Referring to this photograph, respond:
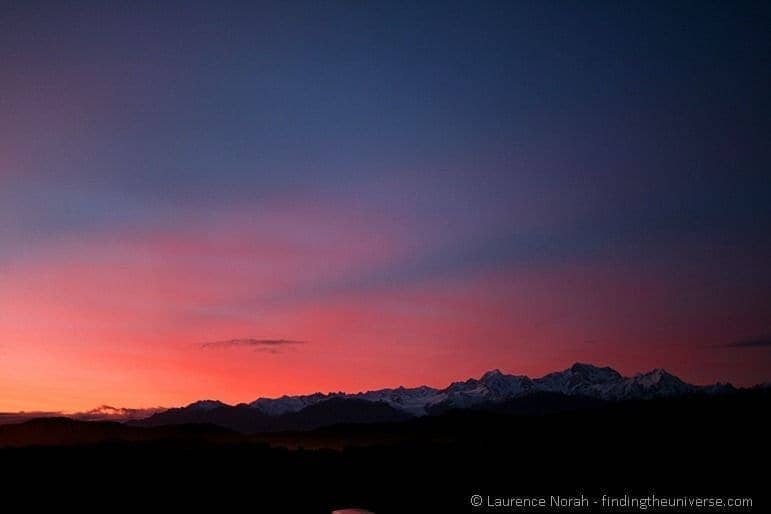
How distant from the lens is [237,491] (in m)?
83.4

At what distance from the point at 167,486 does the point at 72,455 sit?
29.5 meters

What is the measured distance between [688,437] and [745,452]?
31.0 metres

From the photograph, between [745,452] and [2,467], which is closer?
[2,467]

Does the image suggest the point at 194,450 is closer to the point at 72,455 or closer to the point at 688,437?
the point at 72,455

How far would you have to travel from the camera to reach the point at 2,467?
9394 cm

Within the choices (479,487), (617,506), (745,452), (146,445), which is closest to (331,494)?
(479,487)

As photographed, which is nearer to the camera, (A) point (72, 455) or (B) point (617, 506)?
(B) point (617, 506)

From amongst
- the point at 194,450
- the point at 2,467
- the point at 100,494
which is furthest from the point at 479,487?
the point at 2,467

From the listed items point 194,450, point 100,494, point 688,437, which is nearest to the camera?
point 100,494

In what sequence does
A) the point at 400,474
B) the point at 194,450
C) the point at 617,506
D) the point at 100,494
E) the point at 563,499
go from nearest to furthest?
the point at 617,506
the point at 563,499
the point at 100,494
the point at 400,474
the point at 194,450

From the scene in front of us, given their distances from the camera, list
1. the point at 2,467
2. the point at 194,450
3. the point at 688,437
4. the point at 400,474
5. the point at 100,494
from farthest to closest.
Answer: the point at 688,437 < the point at 194,450 < the point at 400,474 < the point at 2,467 < the point at 100,494

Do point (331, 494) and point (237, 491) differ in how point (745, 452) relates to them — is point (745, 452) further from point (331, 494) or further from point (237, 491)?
point (237, 491)

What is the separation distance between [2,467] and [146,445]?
111ft

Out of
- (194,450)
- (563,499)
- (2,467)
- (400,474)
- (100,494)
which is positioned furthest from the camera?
(194,450)
